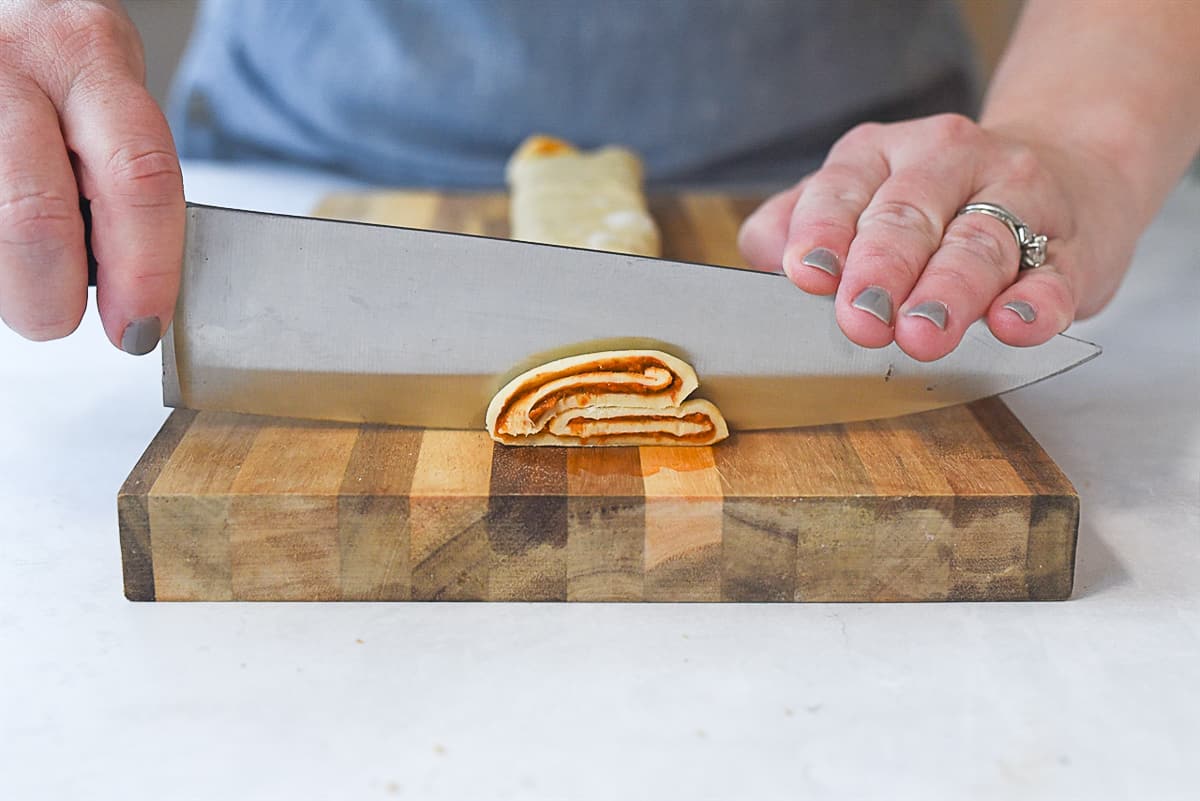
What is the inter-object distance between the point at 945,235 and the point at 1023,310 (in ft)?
0.36

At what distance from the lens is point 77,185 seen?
963mm

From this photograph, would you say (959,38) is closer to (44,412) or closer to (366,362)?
(366,362)

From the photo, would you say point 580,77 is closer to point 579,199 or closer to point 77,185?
point 579,199

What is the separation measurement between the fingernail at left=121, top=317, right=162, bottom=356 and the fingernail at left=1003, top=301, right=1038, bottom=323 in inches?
28.1

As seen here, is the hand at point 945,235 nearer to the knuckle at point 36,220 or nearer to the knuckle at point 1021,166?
the knuckle at point 1021,166

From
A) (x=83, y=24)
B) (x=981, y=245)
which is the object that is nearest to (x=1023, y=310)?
(x=981, y=245)

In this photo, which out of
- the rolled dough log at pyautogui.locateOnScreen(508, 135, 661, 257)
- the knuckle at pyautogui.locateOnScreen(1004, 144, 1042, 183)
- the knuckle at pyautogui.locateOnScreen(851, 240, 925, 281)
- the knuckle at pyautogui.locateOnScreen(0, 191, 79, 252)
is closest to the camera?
the knuckle at pyautogui.locateOnScreen(0, 191, 79, 252)

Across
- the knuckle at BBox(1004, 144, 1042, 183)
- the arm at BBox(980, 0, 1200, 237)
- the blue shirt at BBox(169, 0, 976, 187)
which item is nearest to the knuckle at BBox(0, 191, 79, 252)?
the knuckle at BBox(1004, 144, 1042, 183)

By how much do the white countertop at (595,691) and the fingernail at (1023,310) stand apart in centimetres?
19

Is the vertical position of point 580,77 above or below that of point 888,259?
below

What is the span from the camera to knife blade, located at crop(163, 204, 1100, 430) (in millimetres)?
1021

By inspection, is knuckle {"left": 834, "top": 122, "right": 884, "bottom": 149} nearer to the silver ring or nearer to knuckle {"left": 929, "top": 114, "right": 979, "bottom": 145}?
knuckle {"left": 929, "top": 114, "right": 979, "bottom": 145}

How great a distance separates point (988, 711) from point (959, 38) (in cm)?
156

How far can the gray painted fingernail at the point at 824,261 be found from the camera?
1.03 m
